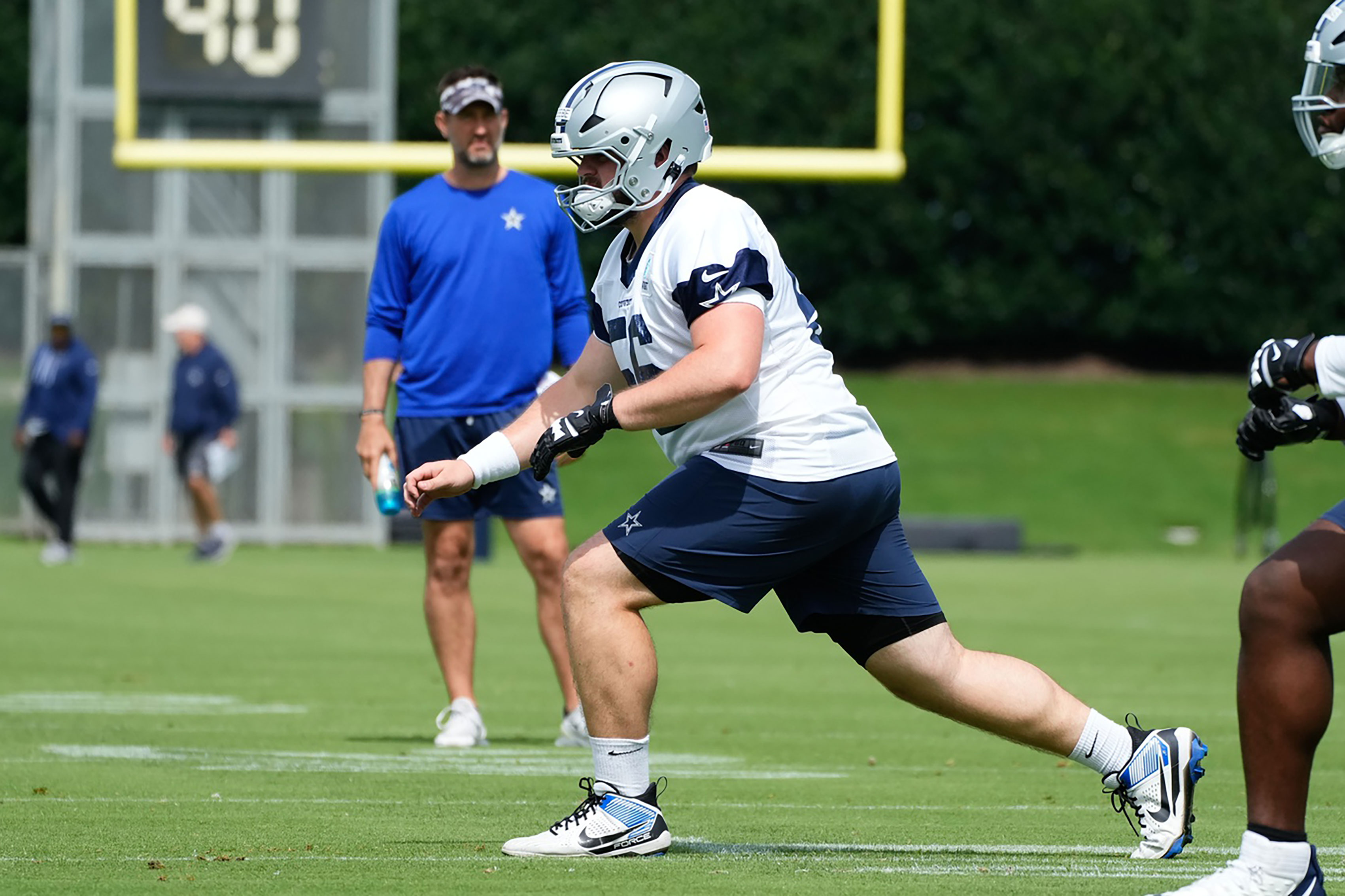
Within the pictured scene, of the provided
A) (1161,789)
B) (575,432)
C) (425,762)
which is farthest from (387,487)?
(1161,789)

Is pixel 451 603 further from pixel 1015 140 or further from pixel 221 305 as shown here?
pixel 1015 140

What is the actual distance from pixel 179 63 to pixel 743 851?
14228 mm

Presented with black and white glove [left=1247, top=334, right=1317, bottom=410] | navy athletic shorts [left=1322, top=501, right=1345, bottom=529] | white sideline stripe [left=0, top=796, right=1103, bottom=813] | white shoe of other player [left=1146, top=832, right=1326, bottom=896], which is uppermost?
black and white glove [left=1247, top=334, right=1317, bottom=410]

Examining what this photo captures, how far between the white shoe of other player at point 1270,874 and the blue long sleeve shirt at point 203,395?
55.7 feet

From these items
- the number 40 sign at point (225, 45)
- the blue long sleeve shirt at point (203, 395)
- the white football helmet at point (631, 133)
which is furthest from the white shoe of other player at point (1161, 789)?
the blue long sleeve shirt at point (203, 395)

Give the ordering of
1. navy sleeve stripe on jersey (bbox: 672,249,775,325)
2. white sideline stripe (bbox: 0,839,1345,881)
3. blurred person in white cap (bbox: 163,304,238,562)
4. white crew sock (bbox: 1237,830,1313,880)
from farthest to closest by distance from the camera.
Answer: blurred person in white cap (bbox: 163,304,238,562), navy sleeve stripe on jersey (bbox: 672,249,775,325), white sideline stripe (bbox: 0,839,1345,881), white crew sock (bbox: 1237,830,1313,880)

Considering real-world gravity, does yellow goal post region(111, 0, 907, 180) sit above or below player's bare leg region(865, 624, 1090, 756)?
above

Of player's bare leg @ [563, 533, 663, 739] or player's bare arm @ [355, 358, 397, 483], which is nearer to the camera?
player's bare leg @ [563, 533, 663, 739]

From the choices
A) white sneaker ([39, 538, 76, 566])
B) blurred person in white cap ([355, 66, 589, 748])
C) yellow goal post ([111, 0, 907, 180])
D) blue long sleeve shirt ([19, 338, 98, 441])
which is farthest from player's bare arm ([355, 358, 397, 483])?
blue long sleeve shirt ([19, 338, 98, 441])

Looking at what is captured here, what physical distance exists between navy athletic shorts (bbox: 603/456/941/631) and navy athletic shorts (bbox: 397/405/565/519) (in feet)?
8.43

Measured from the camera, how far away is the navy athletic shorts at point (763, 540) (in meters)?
5.25

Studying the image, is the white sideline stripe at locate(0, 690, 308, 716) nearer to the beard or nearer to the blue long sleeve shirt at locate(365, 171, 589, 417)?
the blue long sleeve shirt at locate(365, 171, 589, 417)

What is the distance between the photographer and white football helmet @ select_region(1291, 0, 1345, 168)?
4.49 meters

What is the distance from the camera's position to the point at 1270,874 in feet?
14.5
